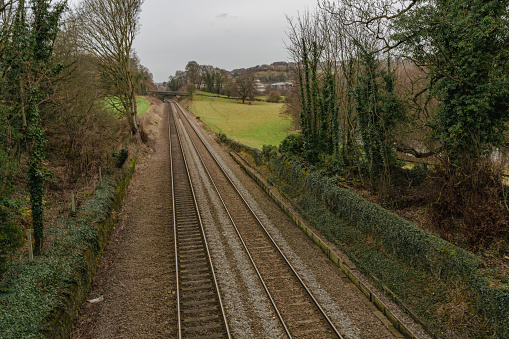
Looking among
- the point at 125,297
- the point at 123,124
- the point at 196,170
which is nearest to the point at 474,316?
the point at 125,297

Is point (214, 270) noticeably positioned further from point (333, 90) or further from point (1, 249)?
point (333, 90)

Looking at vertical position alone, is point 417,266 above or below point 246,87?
below

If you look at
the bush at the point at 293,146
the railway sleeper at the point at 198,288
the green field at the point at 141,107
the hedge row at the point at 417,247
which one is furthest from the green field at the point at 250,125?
the railway sleeper at the point at 198,288

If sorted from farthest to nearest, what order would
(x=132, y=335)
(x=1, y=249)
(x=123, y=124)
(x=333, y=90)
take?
(x=123, y=124), (x=333, y=90), (x=132, y=335), (x=1, y=249)

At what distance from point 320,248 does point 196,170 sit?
1355 cm

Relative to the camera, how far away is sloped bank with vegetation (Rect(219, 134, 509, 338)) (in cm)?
775

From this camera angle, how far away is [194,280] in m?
10.6

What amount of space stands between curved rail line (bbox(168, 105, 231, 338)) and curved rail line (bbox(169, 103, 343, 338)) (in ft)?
4.92

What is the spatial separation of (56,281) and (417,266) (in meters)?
10.0

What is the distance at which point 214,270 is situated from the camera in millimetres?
11102

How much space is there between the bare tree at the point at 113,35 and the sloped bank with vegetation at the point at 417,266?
19.9m

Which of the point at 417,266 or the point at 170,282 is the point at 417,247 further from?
the point at 170,282

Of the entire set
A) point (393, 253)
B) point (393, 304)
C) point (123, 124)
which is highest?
point (123, 124)

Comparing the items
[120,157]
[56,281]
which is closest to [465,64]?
[56,281]
